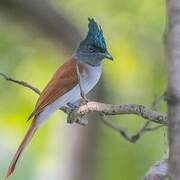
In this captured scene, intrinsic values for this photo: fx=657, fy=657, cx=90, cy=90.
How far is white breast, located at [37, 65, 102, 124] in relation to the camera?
3.87 m

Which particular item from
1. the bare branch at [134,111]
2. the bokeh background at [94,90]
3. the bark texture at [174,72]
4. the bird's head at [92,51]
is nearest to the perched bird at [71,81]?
the bird's head at [92,51]

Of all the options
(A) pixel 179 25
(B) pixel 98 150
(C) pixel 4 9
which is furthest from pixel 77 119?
(C) pixel 4 9

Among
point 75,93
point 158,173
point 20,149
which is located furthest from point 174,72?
point 75,93

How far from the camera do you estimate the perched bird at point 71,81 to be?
12.3ft

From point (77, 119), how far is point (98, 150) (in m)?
2.72

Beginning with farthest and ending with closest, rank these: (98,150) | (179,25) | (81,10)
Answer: (81,10), (98,150), (179,25)

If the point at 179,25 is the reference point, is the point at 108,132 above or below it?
above

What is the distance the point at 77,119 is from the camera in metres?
2.71

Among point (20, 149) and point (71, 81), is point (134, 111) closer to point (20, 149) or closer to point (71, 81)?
point (20, 149)

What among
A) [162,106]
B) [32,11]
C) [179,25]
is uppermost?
[32,11]

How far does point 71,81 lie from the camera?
409 centimetres

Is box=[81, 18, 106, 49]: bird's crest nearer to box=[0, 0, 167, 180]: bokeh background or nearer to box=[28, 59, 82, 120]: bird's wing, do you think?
box=[28, 59, 82, 120]: bird's wing

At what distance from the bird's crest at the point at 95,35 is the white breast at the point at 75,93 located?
0.17 m

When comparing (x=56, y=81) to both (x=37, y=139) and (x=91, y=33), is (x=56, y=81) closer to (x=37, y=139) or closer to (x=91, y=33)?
(x=91, y=33)
